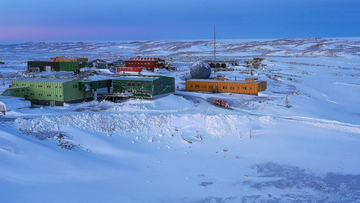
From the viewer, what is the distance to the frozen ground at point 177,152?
15.6m

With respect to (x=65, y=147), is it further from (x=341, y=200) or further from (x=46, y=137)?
(x=341, y=200)

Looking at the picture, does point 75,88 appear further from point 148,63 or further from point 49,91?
point 148,63

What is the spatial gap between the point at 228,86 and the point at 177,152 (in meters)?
19.2

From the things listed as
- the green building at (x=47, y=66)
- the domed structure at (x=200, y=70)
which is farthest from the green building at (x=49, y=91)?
the green building at (x=47, y=66)

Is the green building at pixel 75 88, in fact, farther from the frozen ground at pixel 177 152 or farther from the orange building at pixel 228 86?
the orange building at pixel 228 86

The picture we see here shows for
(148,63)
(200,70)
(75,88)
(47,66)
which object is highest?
(148,63)

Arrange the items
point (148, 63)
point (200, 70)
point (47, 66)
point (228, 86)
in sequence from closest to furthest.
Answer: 1. point (228, 86)
2. point (200, 70)
3. point (47, 66)
4. point (148, 63)

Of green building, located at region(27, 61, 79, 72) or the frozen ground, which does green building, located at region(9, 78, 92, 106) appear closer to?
the frozen ground

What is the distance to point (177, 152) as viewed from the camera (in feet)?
69.8

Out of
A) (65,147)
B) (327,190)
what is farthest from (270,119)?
(65,147)

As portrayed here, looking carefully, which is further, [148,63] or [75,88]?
[148,63]

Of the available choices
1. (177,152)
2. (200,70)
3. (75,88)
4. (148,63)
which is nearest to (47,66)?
(148,63)

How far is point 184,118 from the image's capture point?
87.1 feet

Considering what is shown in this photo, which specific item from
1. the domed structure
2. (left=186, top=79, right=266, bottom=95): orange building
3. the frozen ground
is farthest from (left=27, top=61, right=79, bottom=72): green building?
the frozen ground
